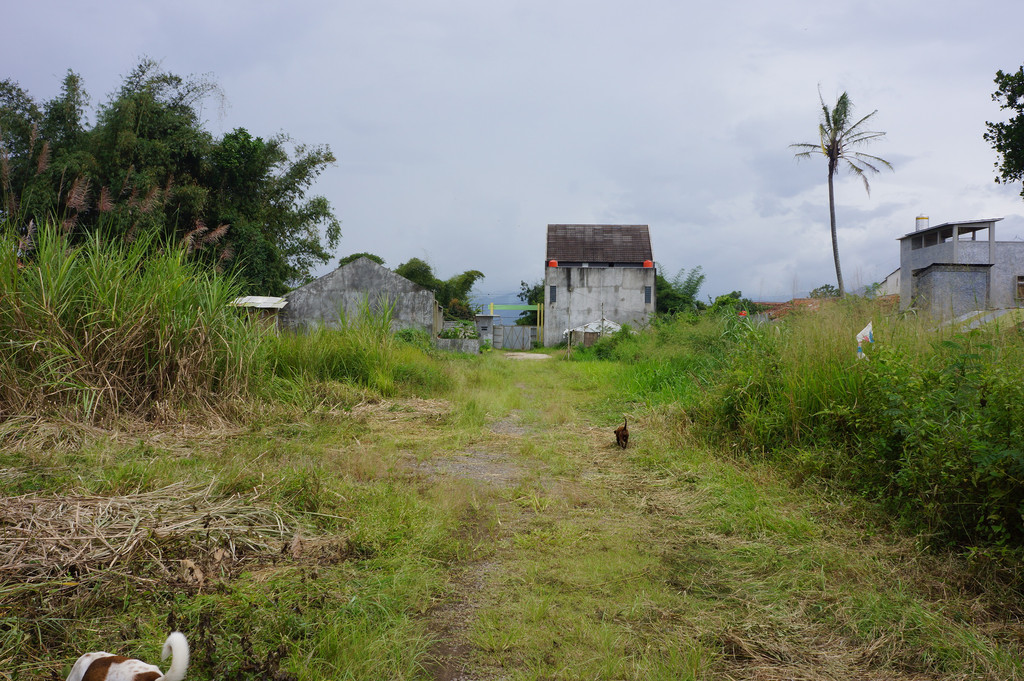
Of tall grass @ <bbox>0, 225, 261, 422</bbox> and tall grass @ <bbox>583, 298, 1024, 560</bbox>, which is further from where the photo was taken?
tall grass @ <bbox>0, 225, 261, 422</bbox>

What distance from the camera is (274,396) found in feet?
22.3

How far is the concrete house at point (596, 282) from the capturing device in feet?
100

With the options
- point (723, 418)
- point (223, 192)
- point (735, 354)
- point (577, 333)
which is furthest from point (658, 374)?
point (223, 192)

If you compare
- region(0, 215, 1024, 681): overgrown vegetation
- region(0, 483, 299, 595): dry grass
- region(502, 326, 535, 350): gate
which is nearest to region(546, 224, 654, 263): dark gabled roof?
region(502, 326, 535, 350): gate

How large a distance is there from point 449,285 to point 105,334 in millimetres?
36586

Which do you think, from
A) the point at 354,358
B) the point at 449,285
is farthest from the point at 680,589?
the point at 449,285

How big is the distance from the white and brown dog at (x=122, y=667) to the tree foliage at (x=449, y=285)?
119 feet

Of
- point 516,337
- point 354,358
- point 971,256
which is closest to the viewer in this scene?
point 354,358

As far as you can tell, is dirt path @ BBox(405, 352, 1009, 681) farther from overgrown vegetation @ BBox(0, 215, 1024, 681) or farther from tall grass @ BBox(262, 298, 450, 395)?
tall grass @ BBox(262, 298, 450, 395)

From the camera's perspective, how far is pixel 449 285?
4159 centimetres

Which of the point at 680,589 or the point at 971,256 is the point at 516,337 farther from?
the point at 680,589

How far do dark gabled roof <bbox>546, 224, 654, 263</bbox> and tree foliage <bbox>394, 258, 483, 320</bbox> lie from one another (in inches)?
329

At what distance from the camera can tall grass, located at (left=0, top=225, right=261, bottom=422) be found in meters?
4.83

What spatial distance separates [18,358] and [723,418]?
5.89 metres
